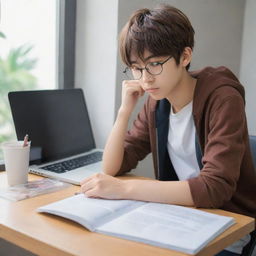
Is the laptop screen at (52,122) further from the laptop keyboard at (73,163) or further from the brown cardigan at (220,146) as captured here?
the brown cardigan at (220,146)

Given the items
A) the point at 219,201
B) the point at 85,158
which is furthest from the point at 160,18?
the point at 85,158

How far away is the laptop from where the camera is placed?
4.41ft

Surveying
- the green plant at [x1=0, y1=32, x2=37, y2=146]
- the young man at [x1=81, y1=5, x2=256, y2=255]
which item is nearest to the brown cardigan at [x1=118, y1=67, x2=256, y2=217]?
the young man at [x1=81, y1=5, x2=256, y2=255]

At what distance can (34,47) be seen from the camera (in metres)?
1.66

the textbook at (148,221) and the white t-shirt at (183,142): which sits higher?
the white t-shirt at (183,142)

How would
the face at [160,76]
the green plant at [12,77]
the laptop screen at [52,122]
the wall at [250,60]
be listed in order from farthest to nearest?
1. the wall at [250,60]
2. the green plant at [12,77]
3. the laptop screen at [52,122]
4. the face at [160,76]

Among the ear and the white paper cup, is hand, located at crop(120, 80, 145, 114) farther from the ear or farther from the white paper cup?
the white paper cup

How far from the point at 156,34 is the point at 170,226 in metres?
0.52

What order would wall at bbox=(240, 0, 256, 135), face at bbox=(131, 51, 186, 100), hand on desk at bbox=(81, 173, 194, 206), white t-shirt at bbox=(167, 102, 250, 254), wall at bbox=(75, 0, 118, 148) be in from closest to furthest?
hand on desk at bbox=(81, 173, 194, 206) → face at bbox=(131, 51, 186, 100) → white t-shirt at bbox=(167, 102, 250, 254) → wall at bbox=(75, 0, 118, 148) → wall at bbox=(240, 0, 256, 135)

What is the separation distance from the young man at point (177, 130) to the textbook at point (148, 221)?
0.16ft

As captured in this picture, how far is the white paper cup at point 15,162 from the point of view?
113 cm

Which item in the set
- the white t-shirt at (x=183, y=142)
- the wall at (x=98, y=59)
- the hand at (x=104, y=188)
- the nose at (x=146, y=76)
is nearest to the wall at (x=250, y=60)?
the wall at (x=98, y=59)

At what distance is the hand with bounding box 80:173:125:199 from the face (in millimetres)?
291

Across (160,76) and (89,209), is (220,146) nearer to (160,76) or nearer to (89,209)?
(160,76)
